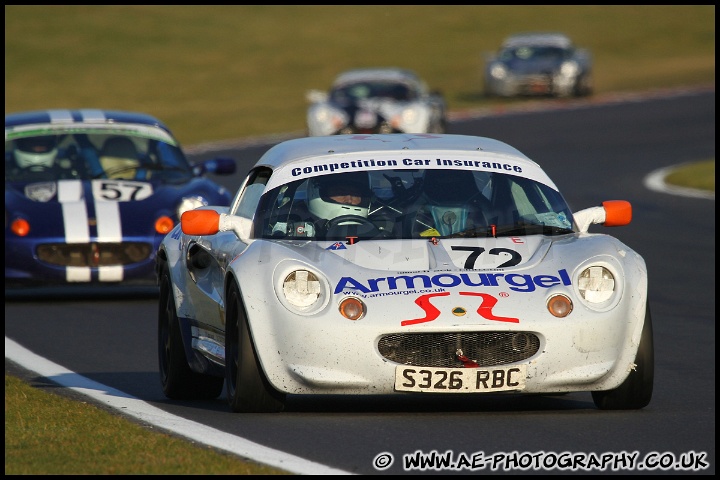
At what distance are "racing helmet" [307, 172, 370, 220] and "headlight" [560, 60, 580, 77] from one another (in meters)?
30.2

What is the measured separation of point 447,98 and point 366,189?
109ft

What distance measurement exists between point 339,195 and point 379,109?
65.2ft

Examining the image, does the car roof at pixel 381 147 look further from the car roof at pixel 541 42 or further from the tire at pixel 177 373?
the car roof at pixel 541 42

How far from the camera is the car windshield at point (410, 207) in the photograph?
326 inches

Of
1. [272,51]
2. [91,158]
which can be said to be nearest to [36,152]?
[91,158]

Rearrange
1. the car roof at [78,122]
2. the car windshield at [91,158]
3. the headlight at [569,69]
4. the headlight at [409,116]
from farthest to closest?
the headlight at [569,69] < the headlight at [409,116] < the car roof at [78,122] < the car windshield at [91,158]

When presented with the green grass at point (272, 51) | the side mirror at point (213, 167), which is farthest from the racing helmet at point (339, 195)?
the green grass at point (272, 51)

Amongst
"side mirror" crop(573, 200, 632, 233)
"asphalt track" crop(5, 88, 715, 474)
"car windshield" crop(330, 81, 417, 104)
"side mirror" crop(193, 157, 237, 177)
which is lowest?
"asphalt track" crop(5, 88, 715, 474)

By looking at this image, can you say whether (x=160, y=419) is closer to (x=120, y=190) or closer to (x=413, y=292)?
(x=413, y=292)

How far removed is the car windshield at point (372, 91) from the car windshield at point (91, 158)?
1414cm

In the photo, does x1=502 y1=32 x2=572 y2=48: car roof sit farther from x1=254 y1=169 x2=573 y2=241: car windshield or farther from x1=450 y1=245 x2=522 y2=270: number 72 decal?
x1=450 y1=245 x2=522 y2=270: number 72 decal

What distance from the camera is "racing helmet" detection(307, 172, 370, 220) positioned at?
845 cm

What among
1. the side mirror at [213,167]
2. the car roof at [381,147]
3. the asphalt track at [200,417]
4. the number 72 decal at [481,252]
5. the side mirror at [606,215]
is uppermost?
the car roof at [381,147]

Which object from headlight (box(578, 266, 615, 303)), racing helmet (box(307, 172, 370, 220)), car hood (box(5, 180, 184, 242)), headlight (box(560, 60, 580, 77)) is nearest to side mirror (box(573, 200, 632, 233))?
headlight (box(578, 266, 615, 303))
